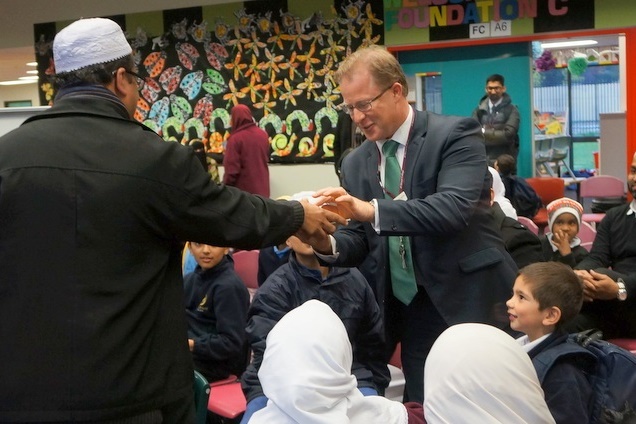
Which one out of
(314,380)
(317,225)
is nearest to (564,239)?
(317,225)

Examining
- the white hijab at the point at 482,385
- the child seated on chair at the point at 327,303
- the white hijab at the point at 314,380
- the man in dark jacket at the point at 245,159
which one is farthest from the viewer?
Answer: the man in dark jacket at the point at 245,159

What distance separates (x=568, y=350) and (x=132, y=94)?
1551 mm

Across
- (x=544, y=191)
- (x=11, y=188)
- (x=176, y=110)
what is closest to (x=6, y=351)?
(x=11, y=188)

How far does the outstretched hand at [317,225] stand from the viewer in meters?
2.42

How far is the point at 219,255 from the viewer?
13.7 ft

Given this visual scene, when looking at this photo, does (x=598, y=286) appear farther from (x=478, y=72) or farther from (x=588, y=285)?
(x=478, y=72)

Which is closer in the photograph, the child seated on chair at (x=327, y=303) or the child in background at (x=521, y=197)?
the child seated on chair at (x=327, y=303)

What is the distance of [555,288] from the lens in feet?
10.2

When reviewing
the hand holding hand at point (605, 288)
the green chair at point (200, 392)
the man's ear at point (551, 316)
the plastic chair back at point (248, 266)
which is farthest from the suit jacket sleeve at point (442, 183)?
the plastic chair back at point (248, 266)

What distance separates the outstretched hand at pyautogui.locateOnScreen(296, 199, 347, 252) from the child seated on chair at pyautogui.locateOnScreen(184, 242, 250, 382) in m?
1.49

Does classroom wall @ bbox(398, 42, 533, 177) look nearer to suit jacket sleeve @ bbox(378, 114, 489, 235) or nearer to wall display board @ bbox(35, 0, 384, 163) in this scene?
wall display board @ bbox(35, 0, 384, 163)

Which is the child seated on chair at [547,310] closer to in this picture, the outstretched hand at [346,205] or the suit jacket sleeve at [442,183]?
the suit jacket sleeve at [442,183]

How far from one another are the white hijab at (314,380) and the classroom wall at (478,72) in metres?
8.11

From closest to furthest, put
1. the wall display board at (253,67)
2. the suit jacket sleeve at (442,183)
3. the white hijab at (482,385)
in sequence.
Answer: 1. the white hijab at (482,385)
2. the suit jacket sleeve at (442,183)
3. the wall display board at (253,67)
